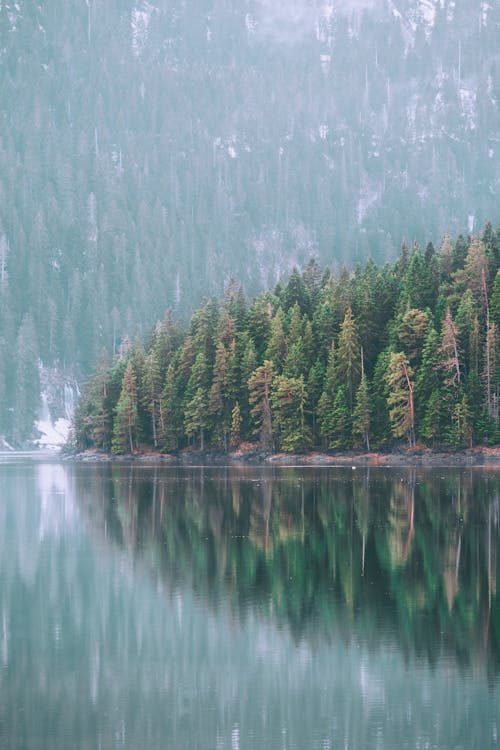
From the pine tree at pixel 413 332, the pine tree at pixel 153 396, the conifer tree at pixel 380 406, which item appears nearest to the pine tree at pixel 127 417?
the pine tree at pixel 153 396

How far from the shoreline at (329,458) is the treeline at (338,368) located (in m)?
1.05

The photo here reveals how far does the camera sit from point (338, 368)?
117m

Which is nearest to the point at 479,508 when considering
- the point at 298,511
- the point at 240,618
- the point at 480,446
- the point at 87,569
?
the point at 298,511

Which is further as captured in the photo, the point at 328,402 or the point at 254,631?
the point at 328,402

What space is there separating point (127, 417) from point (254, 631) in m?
109

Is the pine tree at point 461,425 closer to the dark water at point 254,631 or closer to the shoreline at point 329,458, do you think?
the shoreline at point 329,458

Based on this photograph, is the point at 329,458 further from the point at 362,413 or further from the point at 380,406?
the point at 380,406

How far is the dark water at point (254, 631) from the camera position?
847 inches

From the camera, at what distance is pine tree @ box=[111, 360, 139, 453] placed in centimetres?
13588

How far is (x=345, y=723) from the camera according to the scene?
70.5 ft

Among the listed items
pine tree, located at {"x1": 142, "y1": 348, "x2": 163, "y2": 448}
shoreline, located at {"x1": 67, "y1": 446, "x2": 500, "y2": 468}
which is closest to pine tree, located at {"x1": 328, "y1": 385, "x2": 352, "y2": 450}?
shoreline, located at {"x1": 67, "y1": 446, "x2": 500, "y2": 468}

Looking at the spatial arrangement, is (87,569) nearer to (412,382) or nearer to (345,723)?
(345,723)

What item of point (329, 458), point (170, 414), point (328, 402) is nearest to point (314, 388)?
point (328, 402)

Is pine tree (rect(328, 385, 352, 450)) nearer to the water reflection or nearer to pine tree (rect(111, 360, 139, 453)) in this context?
pine tree (rect(111, 360, 139, 453))
